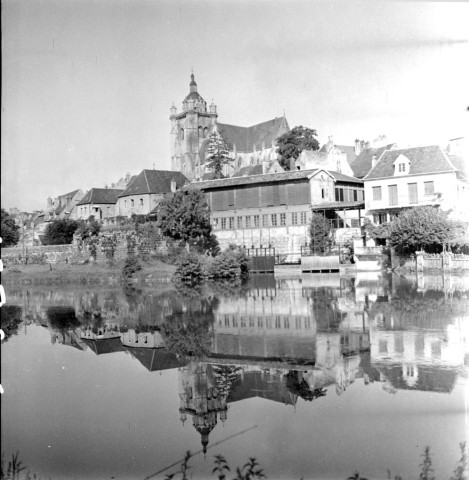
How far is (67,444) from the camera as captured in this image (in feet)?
26.4

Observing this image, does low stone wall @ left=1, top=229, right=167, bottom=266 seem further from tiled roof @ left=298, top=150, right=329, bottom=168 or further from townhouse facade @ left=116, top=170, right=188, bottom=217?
tiled roof @ left=298, top=150, right=329, bottom=168

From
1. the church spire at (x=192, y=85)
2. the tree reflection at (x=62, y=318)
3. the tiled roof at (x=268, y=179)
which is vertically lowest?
the tree reflection at (x=62, y=318)

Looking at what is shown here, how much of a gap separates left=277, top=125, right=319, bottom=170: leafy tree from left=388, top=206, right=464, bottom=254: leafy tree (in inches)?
1121

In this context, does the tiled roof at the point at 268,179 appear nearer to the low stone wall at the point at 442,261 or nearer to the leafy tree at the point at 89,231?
the leafy tree at the point at 89,231

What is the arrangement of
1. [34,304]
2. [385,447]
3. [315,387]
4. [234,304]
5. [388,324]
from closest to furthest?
[385,447] < [315,387] < [388,324] < [234,304] < [34,304]

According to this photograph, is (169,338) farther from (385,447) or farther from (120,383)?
(385,447)

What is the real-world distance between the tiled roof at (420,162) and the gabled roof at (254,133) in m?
41.5

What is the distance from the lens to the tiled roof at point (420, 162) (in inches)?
1729

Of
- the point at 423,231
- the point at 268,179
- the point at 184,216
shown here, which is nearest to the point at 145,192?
the point at 184,216

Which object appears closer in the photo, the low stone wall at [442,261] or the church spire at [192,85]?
the low stone wall at [442,261]

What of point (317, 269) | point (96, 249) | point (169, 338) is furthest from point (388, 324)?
point (96, 249)

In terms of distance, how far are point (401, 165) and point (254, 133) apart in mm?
49476

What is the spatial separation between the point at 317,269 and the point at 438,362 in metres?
34.9

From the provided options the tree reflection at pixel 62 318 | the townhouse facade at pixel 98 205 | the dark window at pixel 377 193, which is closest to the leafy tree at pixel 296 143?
the dark window at pixel 377 193
